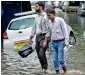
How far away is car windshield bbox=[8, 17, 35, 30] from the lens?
15.0 metres

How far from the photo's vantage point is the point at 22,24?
15.1 meters

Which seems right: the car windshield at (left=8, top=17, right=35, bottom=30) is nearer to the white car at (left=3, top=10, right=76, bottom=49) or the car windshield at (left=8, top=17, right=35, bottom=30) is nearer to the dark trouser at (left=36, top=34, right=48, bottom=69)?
the white car at (left=3, top=10, right=76, bottom=49)

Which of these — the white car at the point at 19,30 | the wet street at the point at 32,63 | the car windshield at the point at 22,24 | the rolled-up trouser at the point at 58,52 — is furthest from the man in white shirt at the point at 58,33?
the car windshield at the point at 22,24

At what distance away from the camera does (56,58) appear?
9727mm

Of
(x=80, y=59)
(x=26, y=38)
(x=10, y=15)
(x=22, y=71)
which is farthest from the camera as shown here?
(x=10, y=15)

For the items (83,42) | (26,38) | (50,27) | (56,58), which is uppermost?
(50,27)

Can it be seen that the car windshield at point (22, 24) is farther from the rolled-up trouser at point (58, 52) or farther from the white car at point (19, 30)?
the rolled-up trouser at point (58, 52)

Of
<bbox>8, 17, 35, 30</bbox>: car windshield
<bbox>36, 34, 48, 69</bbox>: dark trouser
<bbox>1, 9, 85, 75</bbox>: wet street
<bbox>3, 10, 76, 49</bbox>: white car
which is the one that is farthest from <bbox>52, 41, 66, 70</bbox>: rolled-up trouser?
<bbox>8, 17, 35, 30</bbox>: car windshield

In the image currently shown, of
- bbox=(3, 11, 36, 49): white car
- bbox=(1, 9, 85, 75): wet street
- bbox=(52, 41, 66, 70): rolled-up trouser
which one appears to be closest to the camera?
bbox=(52, 41, 66, 70): rolled-up trouser

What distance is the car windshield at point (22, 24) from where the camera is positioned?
1505 cm

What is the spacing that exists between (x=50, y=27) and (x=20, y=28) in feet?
17.9

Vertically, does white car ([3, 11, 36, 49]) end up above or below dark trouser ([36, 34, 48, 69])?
below

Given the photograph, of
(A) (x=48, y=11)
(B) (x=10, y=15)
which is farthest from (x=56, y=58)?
(B) (x=10, y=15)

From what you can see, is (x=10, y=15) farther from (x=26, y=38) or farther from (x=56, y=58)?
(x=56, y=58)
